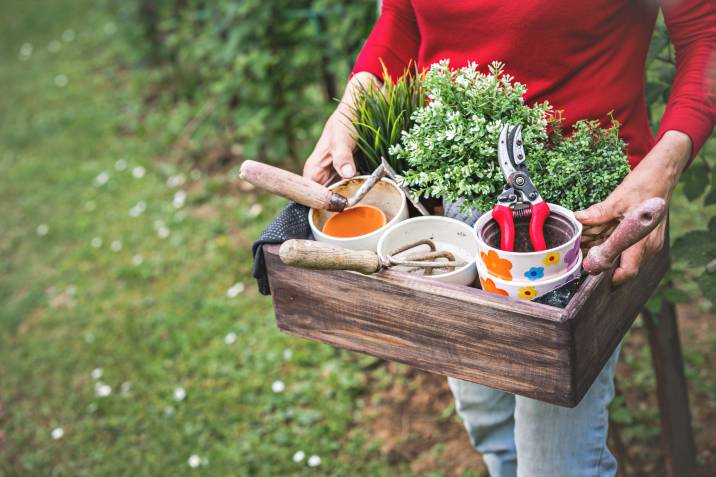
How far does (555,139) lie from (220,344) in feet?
6.70

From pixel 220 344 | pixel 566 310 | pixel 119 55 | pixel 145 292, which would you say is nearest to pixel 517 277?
pixel 566 310

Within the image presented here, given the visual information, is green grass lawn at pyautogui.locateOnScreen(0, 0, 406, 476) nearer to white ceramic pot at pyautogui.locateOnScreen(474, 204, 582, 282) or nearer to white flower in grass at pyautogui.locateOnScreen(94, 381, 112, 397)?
white flower in grass at pyautogui.locateOnScreen(94, 381, 112, 397)

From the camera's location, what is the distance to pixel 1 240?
4133 millimetres

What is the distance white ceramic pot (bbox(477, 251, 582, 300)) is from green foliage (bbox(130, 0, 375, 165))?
7.40ft

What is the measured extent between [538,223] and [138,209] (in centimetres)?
325

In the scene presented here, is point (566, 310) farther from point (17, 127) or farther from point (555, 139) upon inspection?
point (17, 127)

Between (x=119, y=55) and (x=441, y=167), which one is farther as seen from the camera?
(x=119, y=55)

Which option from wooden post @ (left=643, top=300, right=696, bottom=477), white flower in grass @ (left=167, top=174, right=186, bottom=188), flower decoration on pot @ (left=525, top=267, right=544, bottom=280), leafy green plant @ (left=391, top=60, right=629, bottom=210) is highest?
leafy green plant @ (left=391, top=60, right=629, bottom=210)

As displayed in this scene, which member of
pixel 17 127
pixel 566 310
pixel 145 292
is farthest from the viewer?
pixel 17 127

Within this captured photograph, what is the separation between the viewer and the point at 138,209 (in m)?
4.07

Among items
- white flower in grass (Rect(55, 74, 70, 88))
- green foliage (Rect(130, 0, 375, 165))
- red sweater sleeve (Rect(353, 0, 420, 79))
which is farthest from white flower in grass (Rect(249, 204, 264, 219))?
white flower in grass (Rect(55, 74, 70, 88))

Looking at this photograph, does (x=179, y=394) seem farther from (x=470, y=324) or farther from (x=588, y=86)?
(x=588, y=86)

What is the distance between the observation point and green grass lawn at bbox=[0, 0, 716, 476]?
2.55 meters

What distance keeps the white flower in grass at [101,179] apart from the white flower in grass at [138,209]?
1.44 ft
